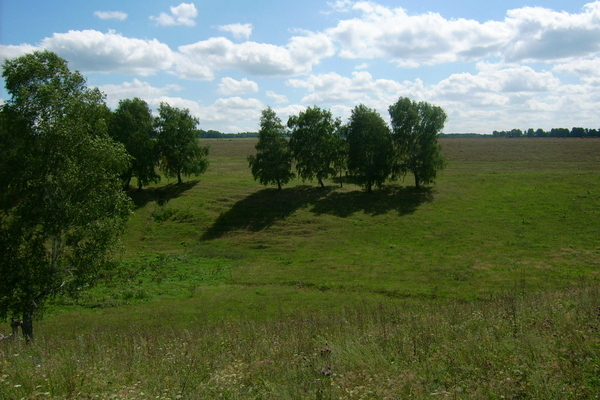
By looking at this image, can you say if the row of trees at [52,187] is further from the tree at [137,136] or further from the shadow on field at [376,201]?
the tree at [137,136]

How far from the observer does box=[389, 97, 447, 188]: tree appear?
60062 millimetres

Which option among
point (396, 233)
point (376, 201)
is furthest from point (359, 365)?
point (376, 201)

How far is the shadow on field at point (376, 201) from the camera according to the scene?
54438 millimetres

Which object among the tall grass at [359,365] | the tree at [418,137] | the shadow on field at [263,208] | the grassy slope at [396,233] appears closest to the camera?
the tall grass at [359,365]

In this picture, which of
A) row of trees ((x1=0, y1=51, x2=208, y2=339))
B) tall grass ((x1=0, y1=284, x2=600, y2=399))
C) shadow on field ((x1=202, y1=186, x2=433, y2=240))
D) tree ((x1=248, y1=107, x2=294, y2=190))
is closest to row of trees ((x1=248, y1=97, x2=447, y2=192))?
tree ((x1=248, y1=107, x2=294, y2=190))

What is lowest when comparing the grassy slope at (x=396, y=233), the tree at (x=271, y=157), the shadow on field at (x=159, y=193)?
the grassy slope at (x=396, y=233)

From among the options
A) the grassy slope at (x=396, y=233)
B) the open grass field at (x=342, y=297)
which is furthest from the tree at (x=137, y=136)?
the grassy slope at (x=396, y=233)

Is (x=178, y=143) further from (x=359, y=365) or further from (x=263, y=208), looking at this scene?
(x=359, y=365)

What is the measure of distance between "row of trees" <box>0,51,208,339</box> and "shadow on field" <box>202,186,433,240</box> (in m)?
29.7

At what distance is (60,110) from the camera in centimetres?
1883

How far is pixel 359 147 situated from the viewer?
201 ft

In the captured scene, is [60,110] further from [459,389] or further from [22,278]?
[459,389]

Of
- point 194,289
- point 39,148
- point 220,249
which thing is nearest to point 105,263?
point 39,148

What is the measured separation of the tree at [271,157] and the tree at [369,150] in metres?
9.59
